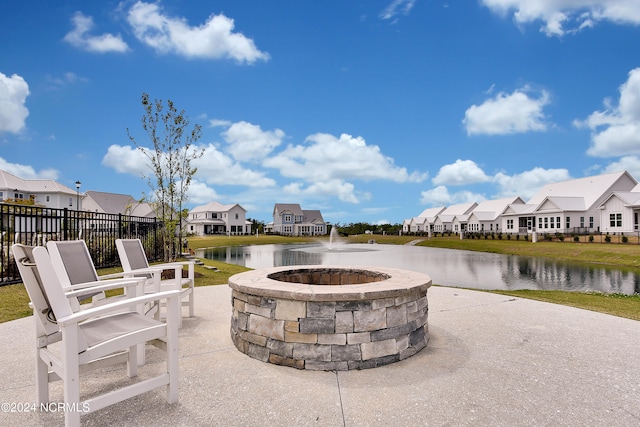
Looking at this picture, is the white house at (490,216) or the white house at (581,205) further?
the white house at (490,216)

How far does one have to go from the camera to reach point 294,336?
3.68 m

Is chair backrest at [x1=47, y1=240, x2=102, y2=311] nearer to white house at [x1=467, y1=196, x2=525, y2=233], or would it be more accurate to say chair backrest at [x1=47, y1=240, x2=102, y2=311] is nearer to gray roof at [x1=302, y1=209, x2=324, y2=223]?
white house at [x1=467, y1=196, x2=525, y2=233]

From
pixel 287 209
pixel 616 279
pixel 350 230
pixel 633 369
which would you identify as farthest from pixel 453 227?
pixel 633 369

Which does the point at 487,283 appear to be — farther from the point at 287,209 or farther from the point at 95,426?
the point at 287,209

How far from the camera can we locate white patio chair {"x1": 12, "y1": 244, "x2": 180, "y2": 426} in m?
2.37

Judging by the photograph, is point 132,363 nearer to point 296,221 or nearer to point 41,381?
point 41,381

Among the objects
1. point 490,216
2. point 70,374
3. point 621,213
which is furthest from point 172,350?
point 490,216

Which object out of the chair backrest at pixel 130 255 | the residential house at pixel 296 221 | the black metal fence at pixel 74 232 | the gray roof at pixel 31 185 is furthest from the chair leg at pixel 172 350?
the residential house at pixel 296 221

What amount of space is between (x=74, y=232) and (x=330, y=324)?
10.4 m

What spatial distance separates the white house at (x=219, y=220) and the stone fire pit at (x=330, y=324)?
55227mm

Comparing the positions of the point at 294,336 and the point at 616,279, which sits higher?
the point at 294,336

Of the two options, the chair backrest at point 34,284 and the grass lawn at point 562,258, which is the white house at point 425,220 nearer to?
the grass lawn at point 562,258

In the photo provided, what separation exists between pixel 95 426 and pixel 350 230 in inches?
2584

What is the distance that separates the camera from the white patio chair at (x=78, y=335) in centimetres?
237
